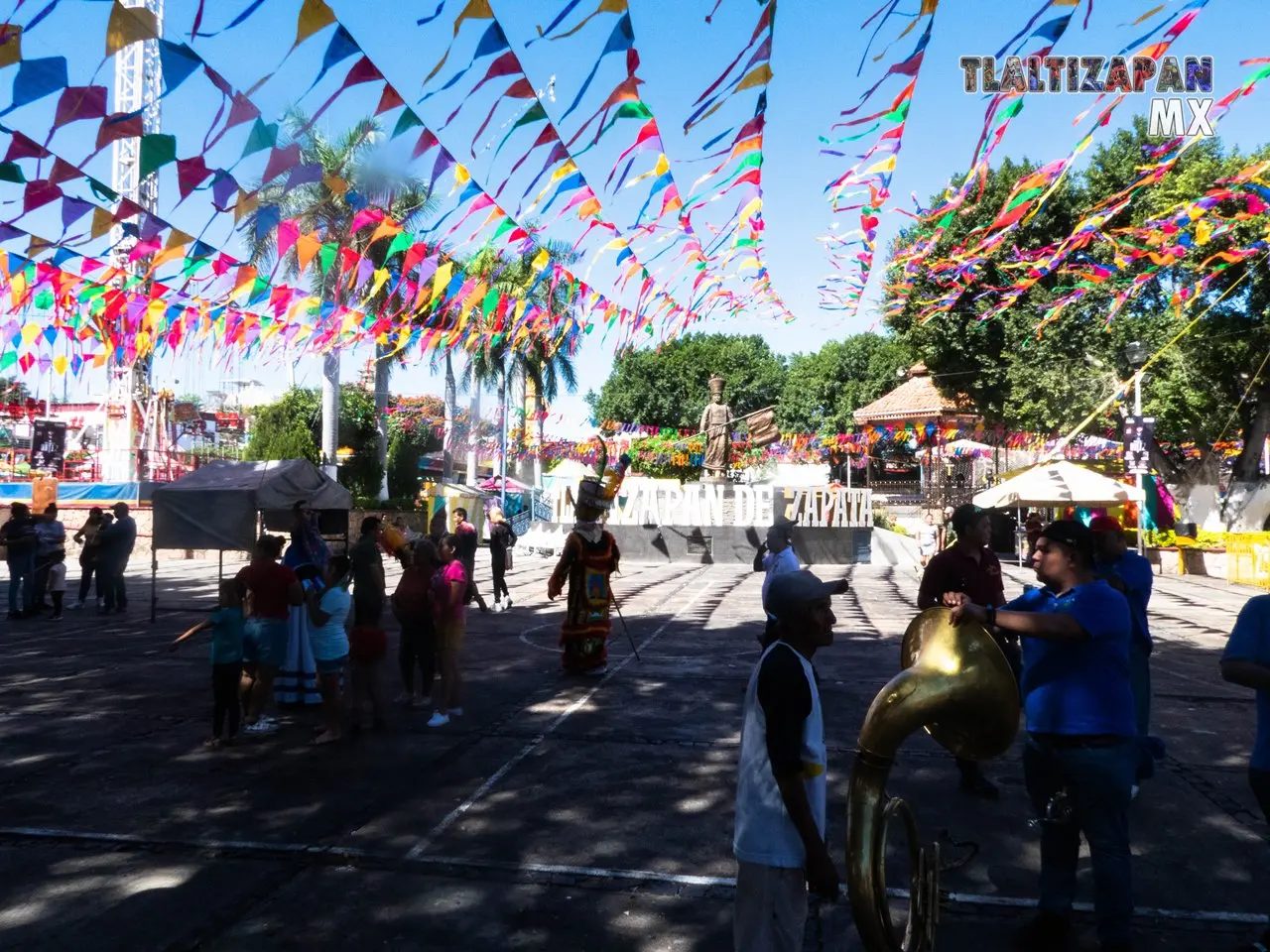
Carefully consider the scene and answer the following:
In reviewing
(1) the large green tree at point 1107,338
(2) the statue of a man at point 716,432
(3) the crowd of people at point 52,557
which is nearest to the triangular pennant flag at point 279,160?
(3) the crowd of people at point 52,557

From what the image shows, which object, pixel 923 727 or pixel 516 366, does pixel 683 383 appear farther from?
pixel 923 727

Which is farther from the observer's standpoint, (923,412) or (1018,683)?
(923,412)

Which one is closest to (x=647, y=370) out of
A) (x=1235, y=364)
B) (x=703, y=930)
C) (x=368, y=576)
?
(x=1235, y=364)

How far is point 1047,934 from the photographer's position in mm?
3877

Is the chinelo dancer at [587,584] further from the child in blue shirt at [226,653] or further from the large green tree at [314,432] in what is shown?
the large green tree at [314,432]

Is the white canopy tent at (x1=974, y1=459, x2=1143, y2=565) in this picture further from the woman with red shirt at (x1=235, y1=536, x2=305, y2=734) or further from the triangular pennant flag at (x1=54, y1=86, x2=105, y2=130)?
the triangular pennant flag at (x1=54, y1=86, x2=105, y2=130)

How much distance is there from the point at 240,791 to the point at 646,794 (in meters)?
2.53

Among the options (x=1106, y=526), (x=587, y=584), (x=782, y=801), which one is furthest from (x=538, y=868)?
(x=587, y=584)

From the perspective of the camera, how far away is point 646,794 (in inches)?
233

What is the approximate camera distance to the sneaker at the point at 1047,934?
3867mm

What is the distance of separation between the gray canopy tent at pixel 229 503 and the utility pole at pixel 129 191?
67.7ft

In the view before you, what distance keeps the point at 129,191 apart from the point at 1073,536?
37.9 meters

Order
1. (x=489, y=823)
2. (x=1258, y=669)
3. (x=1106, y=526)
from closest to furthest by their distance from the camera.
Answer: (x=1258, y=669) → (x=489, y=823) → (x=1106, y=526)

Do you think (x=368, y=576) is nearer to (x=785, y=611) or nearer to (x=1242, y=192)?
(x=785, y=611)
